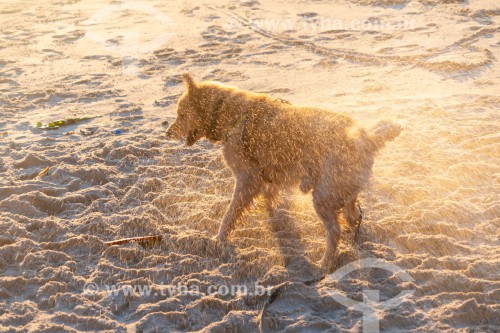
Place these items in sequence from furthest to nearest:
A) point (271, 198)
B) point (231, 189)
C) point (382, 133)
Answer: point (231, 189) → point (271, 198) → point (382, 133)

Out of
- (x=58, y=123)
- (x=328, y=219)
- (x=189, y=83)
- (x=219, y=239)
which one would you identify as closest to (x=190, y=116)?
(x=189, y=83)

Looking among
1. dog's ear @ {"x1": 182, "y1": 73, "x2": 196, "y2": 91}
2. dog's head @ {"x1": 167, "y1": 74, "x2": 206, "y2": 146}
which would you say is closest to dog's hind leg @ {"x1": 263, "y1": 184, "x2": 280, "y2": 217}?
dog's head @ {"x1": 167, "y1": 74, "x2": 206, "y2": 146}

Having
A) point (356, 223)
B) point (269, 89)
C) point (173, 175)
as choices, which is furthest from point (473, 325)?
point (269, 89)

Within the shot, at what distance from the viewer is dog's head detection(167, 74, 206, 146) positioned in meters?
4.69

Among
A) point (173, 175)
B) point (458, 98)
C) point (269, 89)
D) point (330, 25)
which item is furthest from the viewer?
point (330, 25)

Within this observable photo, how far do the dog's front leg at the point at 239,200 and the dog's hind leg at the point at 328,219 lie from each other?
652 mm

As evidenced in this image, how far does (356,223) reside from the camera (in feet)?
14.5

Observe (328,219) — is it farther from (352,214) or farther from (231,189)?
(231,189)

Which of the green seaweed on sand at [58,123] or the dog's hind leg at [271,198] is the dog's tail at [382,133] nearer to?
the dog's hind leg at [271,198]

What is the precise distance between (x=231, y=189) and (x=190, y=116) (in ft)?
3.24

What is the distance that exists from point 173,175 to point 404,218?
8.50 ft

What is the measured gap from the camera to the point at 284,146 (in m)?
4.09

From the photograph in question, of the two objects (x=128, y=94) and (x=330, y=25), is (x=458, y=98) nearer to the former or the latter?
(x=330, y=25)

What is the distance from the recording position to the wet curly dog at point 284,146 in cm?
387
